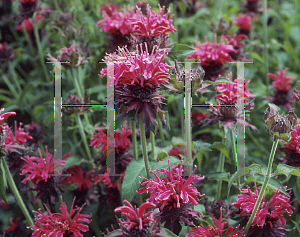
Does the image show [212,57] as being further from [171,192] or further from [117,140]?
[171,192]

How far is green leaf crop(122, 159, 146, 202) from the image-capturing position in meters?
0.87

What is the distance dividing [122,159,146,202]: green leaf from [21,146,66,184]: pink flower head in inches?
10.9

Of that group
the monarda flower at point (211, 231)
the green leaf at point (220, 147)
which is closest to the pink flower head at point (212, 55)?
the green leaf at point (220, 147)

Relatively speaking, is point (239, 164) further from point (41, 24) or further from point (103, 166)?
point (41, 24)

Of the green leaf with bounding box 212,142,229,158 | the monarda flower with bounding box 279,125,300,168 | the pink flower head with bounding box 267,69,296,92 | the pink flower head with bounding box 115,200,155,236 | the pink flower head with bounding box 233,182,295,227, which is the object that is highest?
the pink flower head with bounding box 267,69,296,92

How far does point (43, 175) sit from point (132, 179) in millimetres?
308

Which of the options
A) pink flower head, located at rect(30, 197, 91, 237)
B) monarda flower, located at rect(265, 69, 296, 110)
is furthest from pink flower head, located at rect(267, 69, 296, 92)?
pink flower head, located at rect(30, 197, 91, 237)

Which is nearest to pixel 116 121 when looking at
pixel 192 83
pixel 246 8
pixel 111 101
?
pixel 111 101

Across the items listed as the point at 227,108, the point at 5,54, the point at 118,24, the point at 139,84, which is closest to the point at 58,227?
the point at 139,84

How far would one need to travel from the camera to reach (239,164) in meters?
0.97

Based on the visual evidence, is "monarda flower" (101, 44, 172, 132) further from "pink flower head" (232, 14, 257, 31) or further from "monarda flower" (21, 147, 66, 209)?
"pink flower head" (232, 14, 257, 31)

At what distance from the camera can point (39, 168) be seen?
106 cm

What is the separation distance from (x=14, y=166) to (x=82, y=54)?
0.47 meters

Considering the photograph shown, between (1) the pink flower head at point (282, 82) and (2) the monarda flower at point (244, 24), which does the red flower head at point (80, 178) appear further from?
(2) the monarda flower at point (244, 24)
